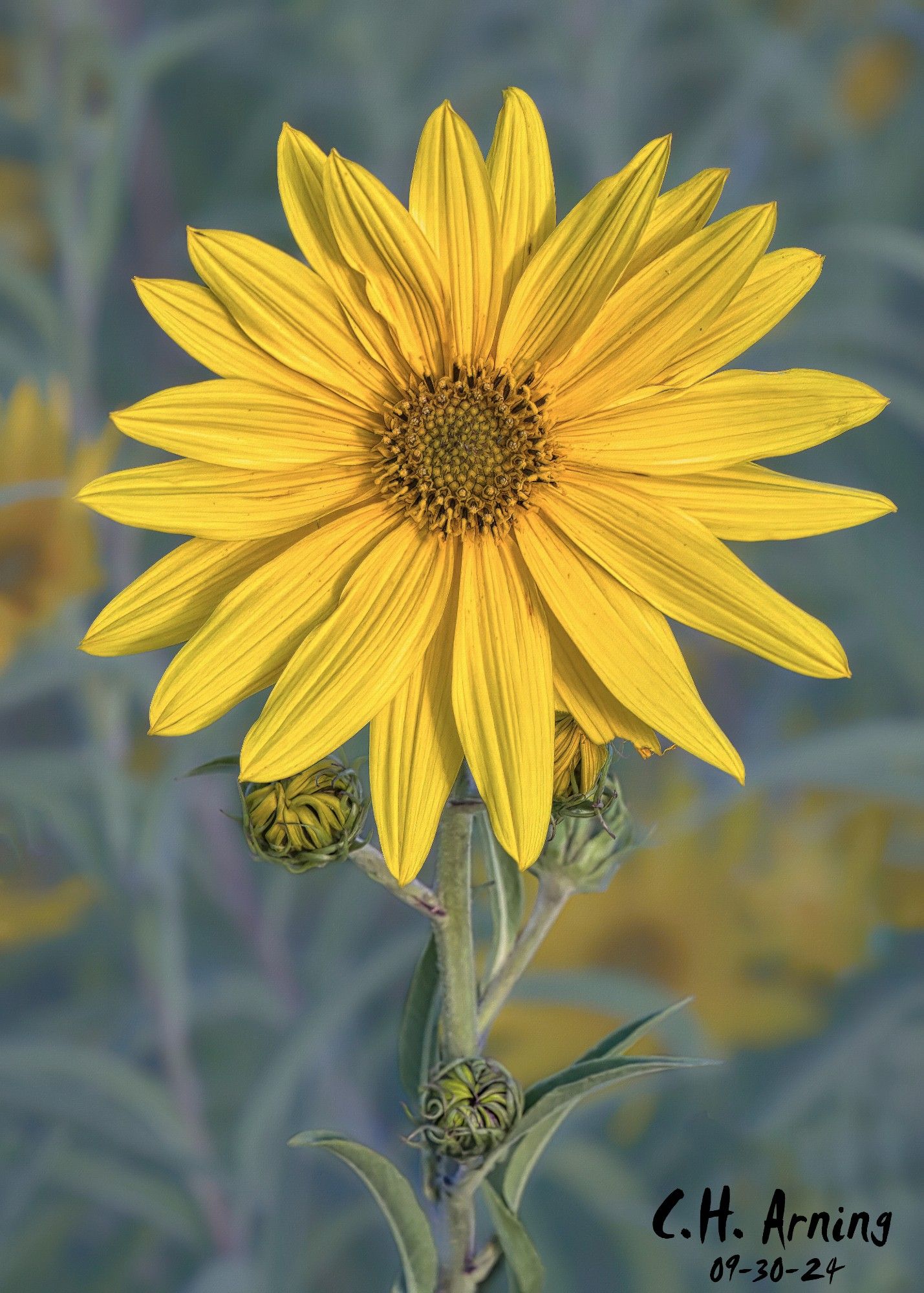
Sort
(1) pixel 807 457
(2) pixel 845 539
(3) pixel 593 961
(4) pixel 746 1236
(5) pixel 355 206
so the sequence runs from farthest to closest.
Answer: (1) pixel 807 457, (3) pixel 593 961, (2) pixel 845 539, (4) pixel 746 1236, (5) pixel 355 206

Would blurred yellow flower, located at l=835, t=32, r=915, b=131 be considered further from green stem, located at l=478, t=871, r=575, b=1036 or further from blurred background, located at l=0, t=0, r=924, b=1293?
green stem, located at l=478, t=871, r=575, b=1036

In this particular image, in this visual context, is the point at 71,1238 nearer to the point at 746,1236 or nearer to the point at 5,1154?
the point at 5,1154

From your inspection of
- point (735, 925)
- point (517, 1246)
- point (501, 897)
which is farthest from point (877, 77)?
point (517, 1246)

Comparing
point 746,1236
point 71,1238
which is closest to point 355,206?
point 746,1236

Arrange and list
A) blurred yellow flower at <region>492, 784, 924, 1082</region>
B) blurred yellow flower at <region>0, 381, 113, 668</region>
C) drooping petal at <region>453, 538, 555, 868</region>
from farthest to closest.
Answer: blurred yellow flower at <region>492, 784, 924, 1082</region> → blurred yellow flower at <region>0, 381, 113, 668</region> → drooping petal at <region>453, 538, 555, 868</region>

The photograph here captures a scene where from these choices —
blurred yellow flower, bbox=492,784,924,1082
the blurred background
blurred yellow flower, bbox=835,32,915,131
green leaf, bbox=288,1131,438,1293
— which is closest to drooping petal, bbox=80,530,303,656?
green leaf, bbox=288,1131,438,1293

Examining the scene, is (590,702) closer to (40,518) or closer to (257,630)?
(257,630)

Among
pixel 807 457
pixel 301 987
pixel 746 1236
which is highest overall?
pixel 807 457
